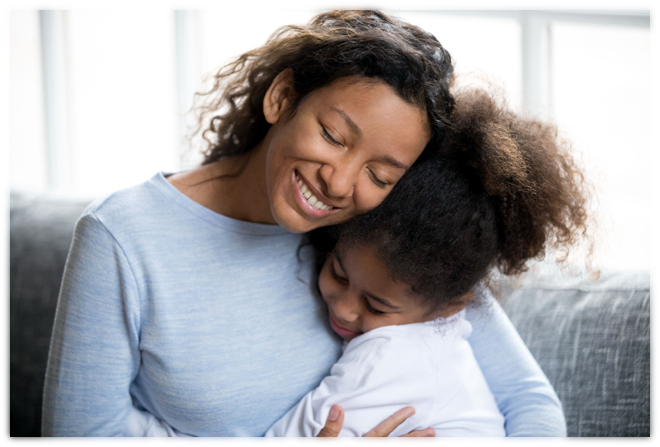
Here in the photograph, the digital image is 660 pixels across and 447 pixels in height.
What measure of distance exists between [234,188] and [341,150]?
0.28 meters

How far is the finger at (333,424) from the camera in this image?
35.3 inches

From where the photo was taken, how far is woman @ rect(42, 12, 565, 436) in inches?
32.3

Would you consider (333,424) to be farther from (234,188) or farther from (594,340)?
(594,340)

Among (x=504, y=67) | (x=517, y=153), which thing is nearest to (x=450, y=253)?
(x=517, y=153)

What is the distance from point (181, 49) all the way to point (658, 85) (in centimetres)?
97

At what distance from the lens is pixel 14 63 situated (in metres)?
0.99

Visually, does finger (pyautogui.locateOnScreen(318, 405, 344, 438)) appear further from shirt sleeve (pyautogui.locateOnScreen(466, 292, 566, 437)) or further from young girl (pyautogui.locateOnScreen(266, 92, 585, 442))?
shirt sleeve (pyautogui.locateOnScreen(466, 292, 566, 437))

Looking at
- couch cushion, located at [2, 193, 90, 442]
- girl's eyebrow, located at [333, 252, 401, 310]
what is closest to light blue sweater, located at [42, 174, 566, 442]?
girl's eyebrow, located at [333, 252, 401, 310]

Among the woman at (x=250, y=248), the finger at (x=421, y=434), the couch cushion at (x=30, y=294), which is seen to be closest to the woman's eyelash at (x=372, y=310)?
the woman at (x=250, y=248)

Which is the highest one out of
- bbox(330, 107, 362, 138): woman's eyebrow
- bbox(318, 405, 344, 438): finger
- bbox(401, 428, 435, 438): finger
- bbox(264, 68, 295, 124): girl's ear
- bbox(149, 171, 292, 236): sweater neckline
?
bbox(264, 68, 295, 124): girl's ear

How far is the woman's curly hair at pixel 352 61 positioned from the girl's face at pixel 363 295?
25cm

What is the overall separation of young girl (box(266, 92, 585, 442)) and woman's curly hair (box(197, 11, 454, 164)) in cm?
10

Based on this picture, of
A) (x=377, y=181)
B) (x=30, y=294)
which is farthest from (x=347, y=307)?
(x=30, y=294)

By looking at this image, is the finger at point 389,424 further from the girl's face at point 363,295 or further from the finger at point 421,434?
the girl's face at point 363,295
